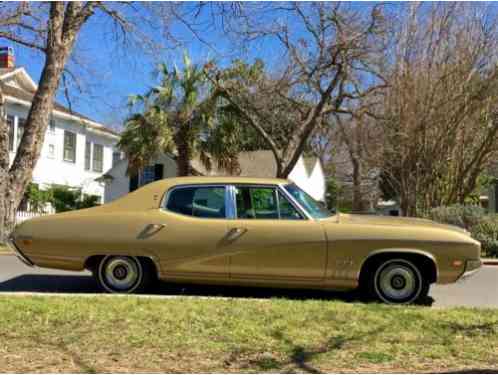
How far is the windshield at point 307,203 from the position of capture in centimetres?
705

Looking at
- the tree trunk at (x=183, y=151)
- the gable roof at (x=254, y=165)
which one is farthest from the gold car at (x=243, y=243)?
the gable roof at (x=254, y=165)

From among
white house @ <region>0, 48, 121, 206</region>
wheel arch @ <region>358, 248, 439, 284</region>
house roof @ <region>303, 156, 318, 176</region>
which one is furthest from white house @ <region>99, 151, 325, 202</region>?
wheel arch @ <region>358, 248, 439, 284</region>

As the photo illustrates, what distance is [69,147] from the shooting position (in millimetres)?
31906

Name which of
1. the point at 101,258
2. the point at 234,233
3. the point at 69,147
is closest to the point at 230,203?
the point at 234,233

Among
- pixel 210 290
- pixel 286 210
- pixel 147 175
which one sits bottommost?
pixel 210 290

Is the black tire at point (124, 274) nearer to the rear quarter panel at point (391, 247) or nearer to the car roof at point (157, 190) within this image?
the car roof at point (157, 190)

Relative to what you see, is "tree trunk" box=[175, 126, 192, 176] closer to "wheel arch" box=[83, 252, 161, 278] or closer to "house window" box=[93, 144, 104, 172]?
"house window" box=[93, 144, 104, 172]

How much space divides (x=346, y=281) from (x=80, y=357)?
334cm

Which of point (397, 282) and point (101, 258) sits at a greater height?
point (101, 258)

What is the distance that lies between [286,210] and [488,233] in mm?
9939

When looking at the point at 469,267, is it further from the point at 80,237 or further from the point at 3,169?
the point at 3,169

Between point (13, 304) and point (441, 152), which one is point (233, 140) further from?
point (13, 304)

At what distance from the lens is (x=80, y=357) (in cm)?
451

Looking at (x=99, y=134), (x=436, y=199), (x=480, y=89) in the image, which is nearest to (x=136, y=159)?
(x=99, y=134)
